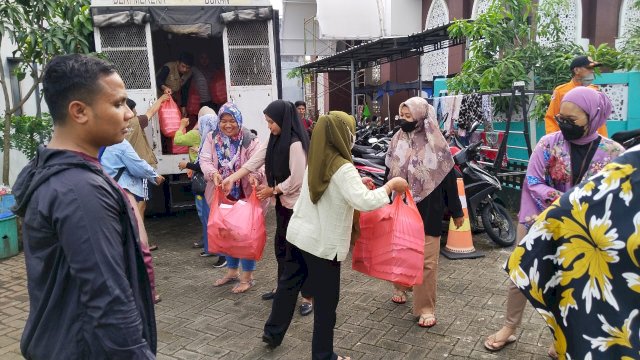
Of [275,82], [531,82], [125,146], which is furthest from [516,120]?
[125,146]

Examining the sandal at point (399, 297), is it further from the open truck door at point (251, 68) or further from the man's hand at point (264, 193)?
the open truck door at point (251, 68)

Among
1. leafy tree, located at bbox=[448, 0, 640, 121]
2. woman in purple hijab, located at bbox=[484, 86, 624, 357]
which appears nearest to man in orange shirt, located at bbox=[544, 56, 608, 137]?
leafy tree, located at bbox=[448, 0, 640, 121]

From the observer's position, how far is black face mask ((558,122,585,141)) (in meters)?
2.80

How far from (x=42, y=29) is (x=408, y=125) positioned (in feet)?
15.5

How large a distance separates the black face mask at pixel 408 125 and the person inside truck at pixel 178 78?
186 inches

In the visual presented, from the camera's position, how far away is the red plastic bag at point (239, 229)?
3.91 metres

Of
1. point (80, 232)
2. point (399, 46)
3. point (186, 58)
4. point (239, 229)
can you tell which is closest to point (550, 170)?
point (239, 229)

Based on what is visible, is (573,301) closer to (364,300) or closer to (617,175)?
(617,175)

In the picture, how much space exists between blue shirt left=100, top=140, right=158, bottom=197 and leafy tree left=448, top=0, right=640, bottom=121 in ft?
16.7

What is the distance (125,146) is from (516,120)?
18.4 ft

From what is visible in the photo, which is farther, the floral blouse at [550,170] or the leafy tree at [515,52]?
the leafy tree at [515,52]

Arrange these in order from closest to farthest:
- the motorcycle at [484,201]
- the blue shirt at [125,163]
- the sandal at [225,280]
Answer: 1. the blue shirt at [125,163]
2. the sandal at [225,280]
3. the motorcycle at [484,201]

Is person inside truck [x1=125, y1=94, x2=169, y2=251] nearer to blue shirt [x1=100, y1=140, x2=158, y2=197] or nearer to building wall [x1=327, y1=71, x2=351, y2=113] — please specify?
blue shirt [x1=100, y1=140, x2=158, y2=197]

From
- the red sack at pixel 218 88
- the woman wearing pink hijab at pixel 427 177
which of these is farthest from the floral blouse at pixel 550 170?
the red sack at pixel 218 88
